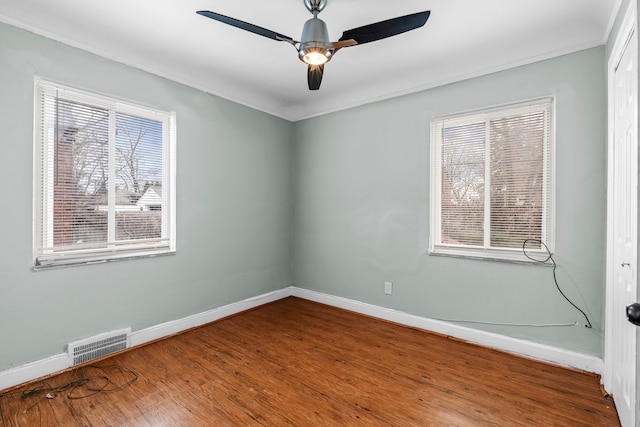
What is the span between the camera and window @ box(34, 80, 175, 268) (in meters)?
2.36

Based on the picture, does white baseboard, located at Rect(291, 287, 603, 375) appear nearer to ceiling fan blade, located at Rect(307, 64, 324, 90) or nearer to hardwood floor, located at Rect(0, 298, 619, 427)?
hardwood floor, located at Rect(0, 298, 619, 427)

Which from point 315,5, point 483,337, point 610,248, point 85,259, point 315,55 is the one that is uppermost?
point 315,5

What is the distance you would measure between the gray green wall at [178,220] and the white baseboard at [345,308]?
0.07m

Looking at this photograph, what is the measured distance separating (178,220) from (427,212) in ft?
8.32

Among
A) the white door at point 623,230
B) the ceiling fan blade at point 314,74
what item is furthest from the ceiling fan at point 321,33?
the white door at point 623,230

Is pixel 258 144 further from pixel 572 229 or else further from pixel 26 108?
pixel 572 229

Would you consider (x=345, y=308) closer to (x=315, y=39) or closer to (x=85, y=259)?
(x=85, y=259)

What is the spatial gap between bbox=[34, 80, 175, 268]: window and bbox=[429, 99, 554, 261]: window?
107 inches

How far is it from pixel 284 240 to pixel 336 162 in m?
1.30

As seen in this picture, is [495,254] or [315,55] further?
[495,254]

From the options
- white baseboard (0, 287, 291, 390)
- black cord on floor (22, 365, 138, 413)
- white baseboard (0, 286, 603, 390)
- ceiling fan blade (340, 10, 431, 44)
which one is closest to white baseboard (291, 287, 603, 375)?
white baseboard (0, 286, 603, 390)

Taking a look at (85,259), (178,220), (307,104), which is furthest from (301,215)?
(85,259)

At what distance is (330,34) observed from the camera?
2498 mm

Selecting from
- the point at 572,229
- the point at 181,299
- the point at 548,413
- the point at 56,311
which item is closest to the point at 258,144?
the point at 181,299
